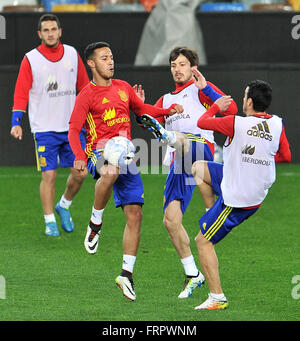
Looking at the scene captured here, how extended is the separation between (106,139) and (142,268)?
166cm

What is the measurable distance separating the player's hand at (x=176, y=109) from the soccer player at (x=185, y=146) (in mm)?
182

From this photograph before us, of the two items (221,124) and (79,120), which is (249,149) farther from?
(79,120)

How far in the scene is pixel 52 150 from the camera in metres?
11.3

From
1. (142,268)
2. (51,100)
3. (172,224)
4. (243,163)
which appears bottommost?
(142,268)

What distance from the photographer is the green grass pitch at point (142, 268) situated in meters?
7.67

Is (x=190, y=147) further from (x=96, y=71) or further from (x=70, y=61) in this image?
(x=70, y=61)

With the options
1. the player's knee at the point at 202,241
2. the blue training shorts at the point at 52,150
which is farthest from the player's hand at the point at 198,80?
the blue training shorts at the point at 52,150

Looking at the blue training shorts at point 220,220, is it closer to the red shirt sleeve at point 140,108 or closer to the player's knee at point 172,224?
Answer: the player's knee at point 172,224

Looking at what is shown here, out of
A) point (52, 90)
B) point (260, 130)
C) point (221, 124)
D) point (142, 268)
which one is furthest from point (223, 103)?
point (52, 90)

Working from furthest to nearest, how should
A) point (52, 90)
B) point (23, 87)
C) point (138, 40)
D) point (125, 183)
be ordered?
point (138, 40)
point (52, 90)
point (23, 87)
point (125, 183)

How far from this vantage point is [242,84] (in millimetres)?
15664

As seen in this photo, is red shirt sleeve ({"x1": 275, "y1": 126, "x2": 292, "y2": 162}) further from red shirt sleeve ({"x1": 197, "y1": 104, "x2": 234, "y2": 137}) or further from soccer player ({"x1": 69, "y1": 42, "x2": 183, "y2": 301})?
soccer player ({"x1": 69, "y1": 42, "x2": 183, "y2": 301})
